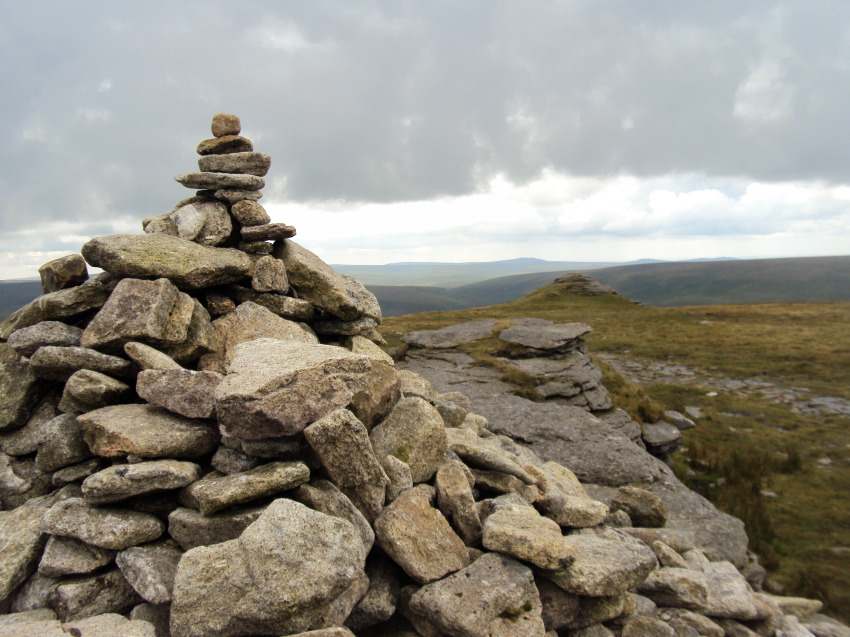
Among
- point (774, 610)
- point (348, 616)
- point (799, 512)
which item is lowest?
point (799, 512)

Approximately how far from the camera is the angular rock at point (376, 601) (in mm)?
5887

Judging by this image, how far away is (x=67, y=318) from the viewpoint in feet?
28.9

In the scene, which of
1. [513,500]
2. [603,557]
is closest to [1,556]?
[513,500]

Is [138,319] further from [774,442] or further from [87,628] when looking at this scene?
[774,442]

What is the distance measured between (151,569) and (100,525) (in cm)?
93

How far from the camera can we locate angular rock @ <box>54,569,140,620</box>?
18.0 ft

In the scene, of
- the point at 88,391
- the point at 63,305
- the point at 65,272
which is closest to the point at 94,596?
the point at 88,391

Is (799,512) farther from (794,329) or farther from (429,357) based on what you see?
(794,329)

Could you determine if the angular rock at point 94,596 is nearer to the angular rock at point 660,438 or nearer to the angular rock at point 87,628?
the angular rock at point 87,628

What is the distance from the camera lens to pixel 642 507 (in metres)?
11.3

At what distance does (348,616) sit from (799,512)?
17078 millimetres

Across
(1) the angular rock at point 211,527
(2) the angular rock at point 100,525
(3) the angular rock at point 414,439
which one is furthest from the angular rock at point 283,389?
(2) the angular rock at point 100,525

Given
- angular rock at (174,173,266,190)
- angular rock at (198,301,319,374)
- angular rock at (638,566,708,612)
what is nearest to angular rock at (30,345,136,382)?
angular rock at (198,301,319,374)

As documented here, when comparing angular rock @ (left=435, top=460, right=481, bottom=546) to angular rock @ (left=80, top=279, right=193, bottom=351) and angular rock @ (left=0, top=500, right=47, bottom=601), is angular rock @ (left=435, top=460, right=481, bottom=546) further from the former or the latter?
angular rock @ (left=0, top=500, right=47, bottom=601)
